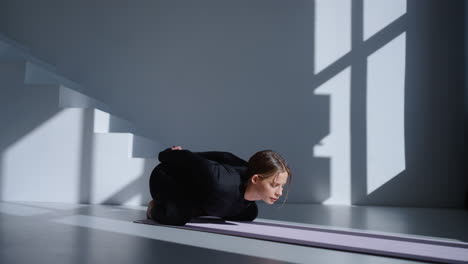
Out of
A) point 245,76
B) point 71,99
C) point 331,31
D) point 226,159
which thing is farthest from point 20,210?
point 331,31

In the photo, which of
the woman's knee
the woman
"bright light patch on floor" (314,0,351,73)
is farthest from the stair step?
"bright light patch on floor" (314,0,351,73)

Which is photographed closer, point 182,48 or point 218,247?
point 218,247

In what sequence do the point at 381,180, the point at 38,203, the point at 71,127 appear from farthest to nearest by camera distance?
the point at 381,180, the point at 71,127, the point at 38,203

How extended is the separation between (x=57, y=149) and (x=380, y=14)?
104 inches

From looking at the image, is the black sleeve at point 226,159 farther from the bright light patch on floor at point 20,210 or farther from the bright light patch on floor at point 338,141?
the bright light patch on floor at point 338,141

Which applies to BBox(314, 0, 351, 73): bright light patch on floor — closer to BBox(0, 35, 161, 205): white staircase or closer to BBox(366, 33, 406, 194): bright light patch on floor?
BBox(366, 33, 406, 194): bright light patch on floor

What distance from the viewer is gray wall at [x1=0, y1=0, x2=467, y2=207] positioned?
3.85m

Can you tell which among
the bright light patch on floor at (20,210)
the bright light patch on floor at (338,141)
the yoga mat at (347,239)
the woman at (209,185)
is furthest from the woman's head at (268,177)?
the bright light patch on floor at (338,141)

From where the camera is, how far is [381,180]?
3.85m

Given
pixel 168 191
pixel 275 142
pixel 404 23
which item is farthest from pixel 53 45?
pixel 404 23

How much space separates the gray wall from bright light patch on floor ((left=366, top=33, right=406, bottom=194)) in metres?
0.06

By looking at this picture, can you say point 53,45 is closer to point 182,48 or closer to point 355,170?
point 182,48

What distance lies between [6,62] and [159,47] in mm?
1226

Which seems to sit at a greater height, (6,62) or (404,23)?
(404,23)
